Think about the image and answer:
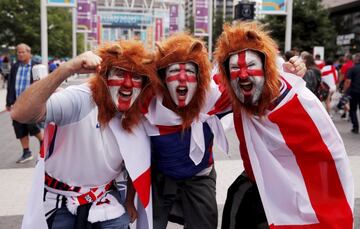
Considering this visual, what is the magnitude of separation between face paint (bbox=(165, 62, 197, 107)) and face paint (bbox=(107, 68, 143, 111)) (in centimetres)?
25

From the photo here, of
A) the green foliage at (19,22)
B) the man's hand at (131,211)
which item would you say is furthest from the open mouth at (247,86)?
the green foliage at (19,22)

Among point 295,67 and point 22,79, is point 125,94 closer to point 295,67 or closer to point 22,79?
point 295,67

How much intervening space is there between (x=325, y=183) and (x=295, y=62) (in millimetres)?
716

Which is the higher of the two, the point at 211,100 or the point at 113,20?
the point at 113,20

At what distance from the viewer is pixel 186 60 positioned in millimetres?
2402

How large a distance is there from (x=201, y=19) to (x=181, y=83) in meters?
19.2

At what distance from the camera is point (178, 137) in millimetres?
2422

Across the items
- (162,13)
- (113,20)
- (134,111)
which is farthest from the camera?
(113,20)

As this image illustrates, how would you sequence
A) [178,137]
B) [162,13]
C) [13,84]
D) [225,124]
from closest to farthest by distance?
[178,137], [225,124], [13,84], [162,13]

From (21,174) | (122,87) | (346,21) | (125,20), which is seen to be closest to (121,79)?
(122,87)

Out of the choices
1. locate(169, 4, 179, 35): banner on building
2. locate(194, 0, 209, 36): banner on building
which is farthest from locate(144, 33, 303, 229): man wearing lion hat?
locate(169, 4, 179, 35): banner on building

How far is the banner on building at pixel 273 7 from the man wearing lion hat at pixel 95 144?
9.96 meters

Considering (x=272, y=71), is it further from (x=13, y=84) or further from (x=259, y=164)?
(x=13, y=84)

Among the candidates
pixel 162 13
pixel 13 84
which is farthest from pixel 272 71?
pixel 162 13
